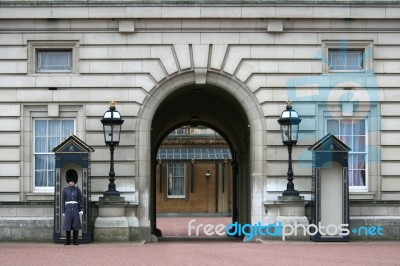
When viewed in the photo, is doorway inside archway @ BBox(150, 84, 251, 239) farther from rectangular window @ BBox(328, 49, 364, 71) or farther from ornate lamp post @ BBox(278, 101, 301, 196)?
rectangular window @ BBox(328, 49, 364, 71)

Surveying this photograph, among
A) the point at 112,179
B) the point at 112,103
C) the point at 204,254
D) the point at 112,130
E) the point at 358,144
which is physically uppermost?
the point at 112,103

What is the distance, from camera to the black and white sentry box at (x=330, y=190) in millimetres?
24094

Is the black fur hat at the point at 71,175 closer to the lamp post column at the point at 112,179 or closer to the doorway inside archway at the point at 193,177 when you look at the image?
the lamp post column at the point at 112,179

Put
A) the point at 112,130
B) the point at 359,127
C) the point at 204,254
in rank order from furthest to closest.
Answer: the point at 359,127 < the point at 112,130 < the point at 204,254

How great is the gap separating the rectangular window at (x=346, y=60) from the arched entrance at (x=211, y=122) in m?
2.24

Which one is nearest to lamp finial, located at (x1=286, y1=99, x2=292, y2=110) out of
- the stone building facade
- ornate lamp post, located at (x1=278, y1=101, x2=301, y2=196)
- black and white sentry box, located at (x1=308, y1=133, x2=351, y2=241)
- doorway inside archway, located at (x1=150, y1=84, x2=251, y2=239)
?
ornate lamp post, located at (x1=278, y1=101, x2=301, y2=196)

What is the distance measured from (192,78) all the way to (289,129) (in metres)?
2.78

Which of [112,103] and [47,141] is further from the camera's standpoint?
[47,141]

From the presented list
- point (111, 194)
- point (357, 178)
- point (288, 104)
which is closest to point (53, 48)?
point (111, 194)

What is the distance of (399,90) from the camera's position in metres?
25.5

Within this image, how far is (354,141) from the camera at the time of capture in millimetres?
25938

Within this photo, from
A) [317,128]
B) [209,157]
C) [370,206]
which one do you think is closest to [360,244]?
[370,206]

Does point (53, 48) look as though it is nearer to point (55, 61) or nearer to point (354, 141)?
point (55, 61)

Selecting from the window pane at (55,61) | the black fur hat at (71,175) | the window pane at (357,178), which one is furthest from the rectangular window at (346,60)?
the black fur hat at (71,175)
